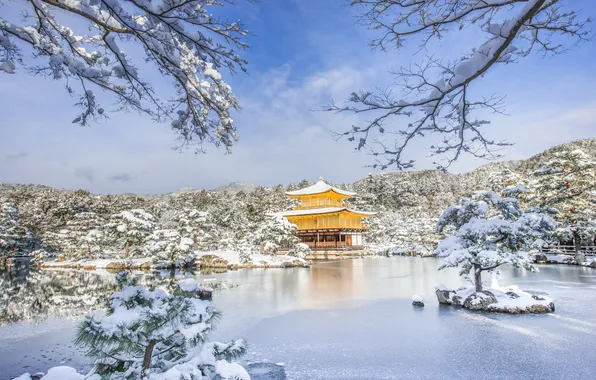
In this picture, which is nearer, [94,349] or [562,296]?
[94,349]

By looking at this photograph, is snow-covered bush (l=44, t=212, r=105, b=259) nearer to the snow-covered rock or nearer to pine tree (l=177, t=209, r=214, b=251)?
pine tree (l=177, t=209, r=214, b=251)

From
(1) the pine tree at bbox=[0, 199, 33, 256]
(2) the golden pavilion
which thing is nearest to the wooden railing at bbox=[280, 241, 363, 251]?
(2) the golden pavilion

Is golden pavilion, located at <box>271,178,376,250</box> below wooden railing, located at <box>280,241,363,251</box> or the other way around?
the other way around

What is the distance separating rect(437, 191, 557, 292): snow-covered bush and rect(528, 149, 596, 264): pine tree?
1024cm

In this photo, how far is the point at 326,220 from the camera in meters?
28.0

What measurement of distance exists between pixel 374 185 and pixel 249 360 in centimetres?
4551

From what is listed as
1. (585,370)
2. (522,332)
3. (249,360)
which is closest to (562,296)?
(522,332)

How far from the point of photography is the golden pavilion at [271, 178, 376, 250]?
27.4 metres

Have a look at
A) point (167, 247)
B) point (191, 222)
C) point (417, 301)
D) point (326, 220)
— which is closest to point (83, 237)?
point (191, 222)

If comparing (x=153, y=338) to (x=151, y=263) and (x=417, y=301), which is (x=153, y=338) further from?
(x=151, y=263)

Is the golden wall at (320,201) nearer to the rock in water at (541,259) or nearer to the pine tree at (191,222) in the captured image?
the pine tree at (191,222)

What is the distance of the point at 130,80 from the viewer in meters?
2.99

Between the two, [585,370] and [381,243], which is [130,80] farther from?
[381,243]

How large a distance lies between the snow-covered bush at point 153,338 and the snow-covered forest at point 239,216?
14.8m
